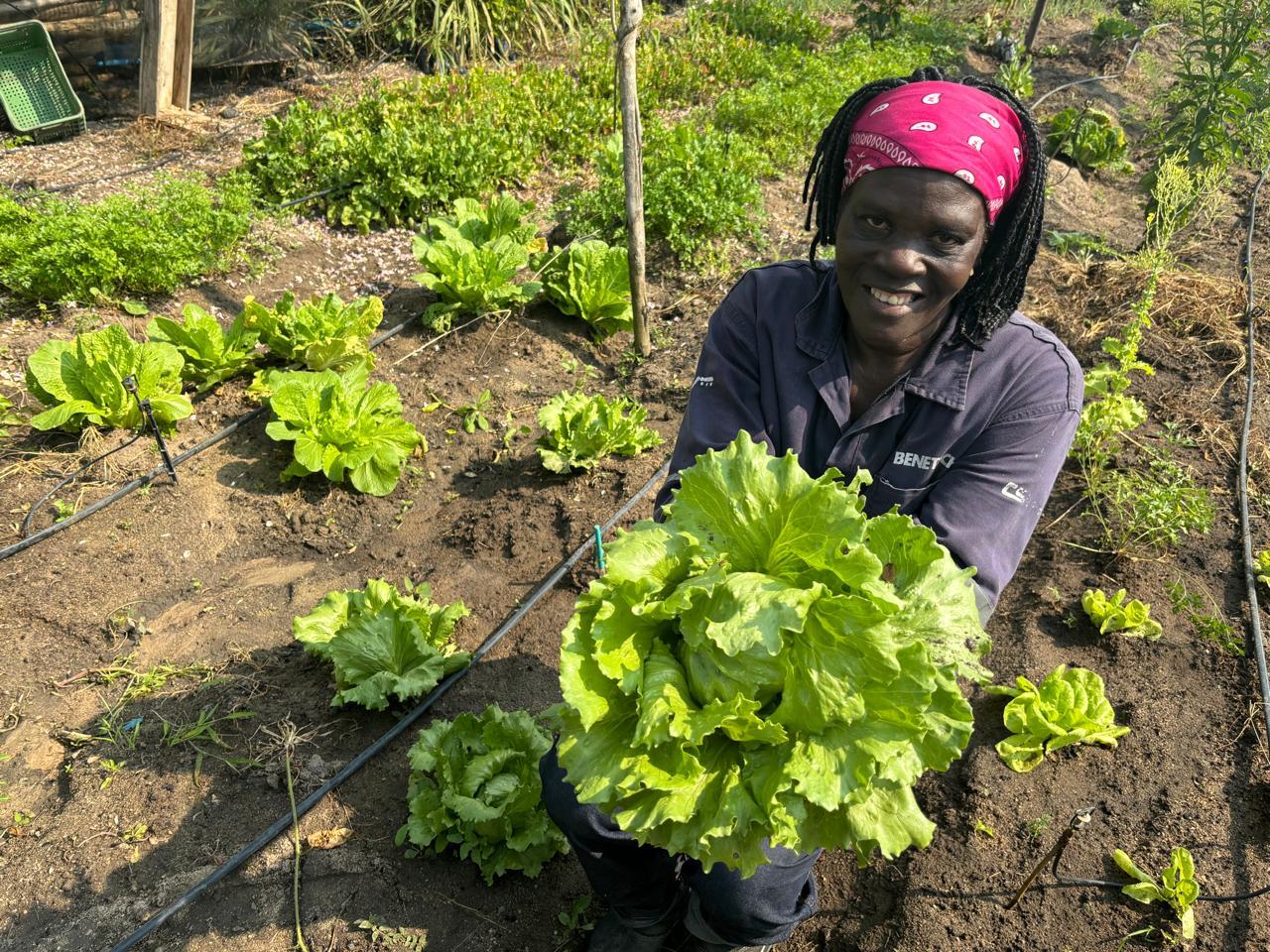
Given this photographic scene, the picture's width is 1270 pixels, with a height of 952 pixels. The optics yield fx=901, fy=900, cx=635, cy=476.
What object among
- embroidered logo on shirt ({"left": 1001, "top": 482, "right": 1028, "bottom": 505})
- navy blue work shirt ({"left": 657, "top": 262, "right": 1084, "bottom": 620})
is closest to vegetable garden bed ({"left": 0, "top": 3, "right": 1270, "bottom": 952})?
navy blue work shirt ({"left": 657, "top": 262, "right": 1084, "bottom": 620})

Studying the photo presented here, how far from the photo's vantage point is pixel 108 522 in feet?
14.0

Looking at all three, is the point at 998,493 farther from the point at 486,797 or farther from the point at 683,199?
the point at 683,199

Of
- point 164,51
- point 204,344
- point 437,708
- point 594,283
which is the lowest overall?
point 437,708

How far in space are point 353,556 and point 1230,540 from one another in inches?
163

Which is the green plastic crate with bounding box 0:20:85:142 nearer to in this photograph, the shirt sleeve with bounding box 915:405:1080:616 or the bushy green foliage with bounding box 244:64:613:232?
the bushy green foliage with bounding box 244:64:613:232

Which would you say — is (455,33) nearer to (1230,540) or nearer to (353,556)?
(353,556)

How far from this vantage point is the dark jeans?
7.54ft

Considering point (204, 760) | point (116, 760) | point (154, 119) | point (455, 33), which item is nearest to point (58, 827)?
point (116, 760)

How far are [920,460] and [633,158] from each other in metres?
3.03

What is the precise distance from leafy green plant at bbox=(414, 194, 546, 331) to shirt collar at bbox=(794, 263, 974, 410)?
10.8ft

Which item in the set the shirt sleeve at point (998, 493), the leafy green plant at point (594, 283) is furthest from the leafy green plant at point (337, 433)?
the shirt sleeve at point (998, 493)

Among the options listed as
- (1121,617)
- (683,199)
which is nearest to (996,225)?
(1121,617)

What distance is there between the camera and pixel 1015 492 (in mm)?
2502

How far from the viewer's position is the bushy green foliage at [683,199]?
625 cm
